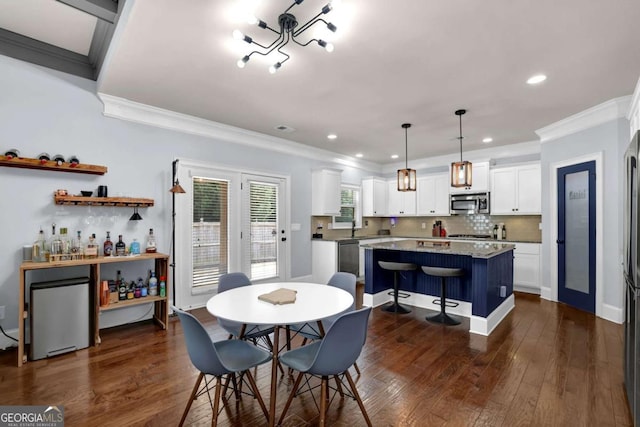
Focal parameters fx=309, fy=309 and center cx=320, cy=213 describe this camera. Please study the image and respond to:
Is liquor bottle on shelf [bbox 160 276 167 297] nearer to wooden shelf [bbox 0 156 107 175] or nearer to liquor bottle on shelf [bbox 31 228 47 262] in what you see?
liquor bottle on shelf [bbox 31 228 47 262]

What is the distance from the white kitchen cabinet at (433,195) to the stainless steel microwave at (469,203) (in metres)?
0.15

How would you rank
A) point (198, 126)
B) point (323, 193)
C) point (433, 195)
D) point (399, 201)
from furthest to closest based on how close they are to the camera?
point (399, 201) < point (433, 195) < point (323, 193) < point (198, 126)

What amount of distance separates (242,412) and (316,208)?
409cm

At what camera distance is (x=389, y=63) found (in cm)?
277

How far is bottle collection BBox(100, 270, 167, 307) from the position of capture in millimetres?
3297

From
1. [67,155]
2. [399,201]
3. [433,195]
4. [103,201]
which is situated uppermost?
[67,155]

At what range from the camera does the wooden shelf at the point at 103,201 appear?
3.19 m

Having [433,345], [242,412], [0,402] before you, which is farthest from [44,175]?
[433,345]

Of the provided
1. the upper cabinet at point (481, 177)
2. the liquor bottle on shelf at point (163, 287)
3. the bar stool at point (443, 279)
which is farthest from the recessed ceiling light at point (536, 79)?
the liquor bottle on shelf at point (163, 287)

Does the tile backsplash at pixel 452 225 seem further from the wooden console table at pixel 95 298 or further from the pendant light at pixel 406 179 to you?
the wooden console table at pixel 95 298

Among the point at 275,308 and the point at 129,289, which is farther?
the point at 129,289

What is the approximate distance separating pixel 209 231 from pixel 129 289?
1.24 meters

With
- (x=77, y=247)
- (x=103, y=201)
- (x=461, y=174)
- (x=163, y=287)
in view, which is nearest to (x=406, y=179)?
(x=461, y=174)

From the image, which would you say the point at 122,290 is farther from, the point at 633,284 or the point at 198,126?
the point at 633,284
